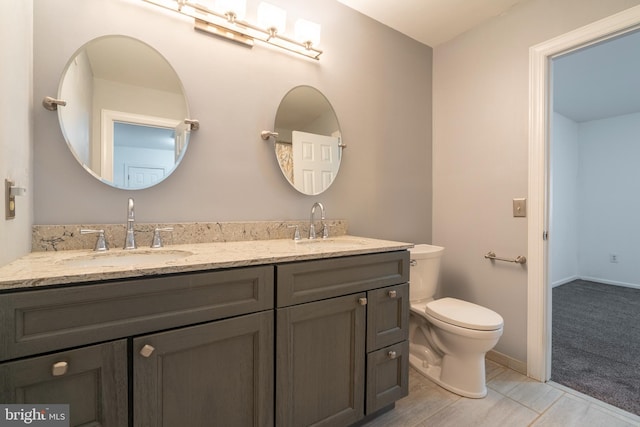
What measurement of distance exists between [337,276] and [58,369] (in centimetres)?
89

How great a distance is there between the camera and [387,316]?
4.43ft

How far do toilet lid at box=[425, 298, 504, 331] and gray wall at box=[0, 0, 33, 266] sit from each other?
74.5 inches

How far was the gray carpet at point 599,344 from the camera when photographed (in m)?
1.63

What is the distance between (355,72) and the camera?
6.46ft

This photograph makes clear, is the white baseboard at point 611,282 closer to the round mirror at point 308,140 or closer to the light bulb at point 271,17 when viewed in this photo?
the round mirror at point 308,140

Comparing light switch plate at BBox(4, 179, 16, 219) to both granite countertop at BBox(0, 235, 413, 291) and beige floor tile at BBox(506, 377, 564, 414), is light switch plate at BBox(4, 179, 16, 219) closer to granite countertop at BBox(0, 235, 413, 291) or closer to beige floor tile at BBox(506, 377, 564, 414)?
granite countertop at BBox(0, 235, 413, 291)

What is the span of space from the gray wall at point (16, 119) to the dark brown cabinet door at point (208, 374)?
0.54 m

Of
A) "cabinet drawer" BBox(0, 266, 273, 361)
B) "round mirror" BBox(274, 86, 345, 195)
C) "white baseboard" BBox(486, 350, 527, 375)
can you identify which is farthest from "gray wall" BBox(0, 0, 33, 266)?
"white baseboard" BBox(486, 350, 527, 375)

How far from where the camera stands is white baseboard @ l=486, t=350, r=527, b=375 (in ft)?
5.97

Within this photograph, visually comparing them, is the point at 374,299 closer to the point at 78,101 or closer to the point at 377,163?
the point at 377,163

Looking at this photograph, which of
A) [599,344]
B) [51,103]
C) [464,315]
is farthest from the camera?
[599,344]

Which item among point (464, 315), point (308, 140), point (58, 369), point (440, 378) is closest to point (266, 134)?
point (308, 140)

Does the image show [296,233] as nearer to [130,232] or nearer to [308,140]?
[308,140]

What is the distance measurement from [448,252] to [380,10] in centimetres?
187
